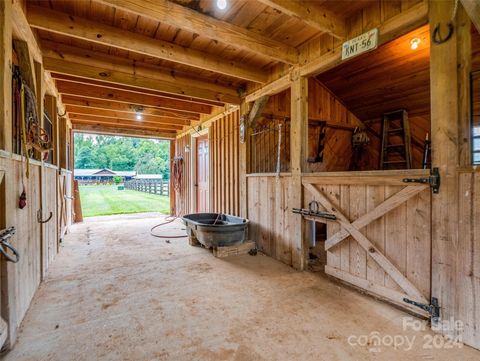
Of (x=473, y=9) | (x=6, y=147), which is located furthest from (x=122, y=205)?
(x=473, y=9)

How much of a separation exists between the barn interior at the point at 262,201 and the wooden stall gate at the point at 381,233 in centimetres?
1

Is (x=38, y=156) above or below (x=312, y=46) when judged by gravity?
below

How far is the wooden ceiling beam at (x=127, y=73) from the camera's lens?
3.01 m

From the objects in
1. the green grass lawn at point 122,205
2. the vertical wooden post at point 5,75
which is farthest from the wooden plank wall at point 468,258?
the green grass lawn at point 122,205

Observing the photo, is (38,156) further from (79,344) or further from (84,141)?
(84,141)

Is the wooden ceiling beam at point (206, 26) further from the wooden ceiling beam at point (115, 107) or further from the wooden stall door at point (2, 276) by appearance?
the wooden ceiling beam at point (115, 107)

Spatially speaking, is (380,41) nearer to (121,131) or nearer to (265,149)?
(265,149)

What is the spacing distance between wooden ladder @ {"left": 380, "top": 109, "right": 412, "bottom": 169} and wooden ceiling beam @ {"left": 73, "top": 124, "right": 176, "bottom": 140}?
18.8 feet

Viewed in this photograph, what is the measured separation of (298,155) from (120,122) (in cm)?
522

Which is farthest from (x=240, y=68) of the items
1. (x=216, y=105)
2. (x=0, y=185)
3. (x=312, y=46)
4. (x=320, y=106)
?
(x=0, y=185)

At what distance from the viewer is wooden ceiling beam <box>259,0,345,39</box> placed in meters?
2.04

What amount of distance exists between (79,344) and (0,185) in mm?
1180

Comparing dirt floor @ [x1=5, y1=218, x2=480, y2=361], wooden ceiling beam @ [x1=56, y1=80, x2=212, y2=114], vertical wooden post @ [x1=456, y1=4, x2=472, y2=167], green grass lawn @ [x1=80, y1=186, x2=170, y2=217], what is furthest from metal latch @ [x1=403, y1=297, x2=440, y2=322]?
green grass lawn @ [x1=80, y1=186, x2=170, y2=217]

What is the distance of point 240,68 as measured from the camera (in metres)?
3.49
